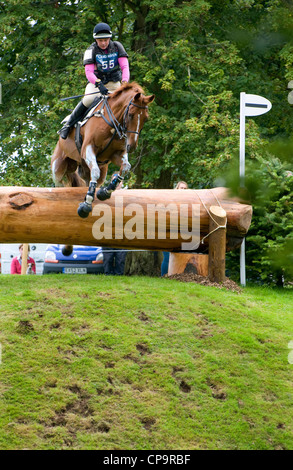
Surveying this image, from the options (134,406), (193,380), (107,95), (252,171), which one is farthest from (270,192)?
(107,95)

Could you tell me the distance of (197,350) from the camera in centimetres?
625

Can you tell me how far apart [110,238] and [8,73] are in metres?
7.51

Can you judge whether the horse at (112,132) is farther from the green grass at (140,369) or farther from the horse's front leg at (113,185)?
the green grass at (140,369)

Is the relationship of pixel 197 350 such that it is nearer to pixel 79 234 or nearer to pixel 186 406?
pixel 186 406

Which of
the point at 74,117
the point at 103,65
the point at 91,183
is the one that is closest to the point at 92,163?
the point at 91,183

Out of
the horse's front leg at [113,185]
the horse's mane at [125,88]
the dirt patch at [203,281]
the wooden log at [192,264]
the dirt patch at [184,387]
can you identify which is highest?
the horse's mane at [125,88]

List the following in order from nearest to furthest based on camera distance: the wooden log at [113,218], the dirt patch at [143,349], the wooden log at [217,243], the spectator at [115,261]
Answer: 1. the dirt patch at [143,349]
2. the wooden log at [113,218]
3. the wooden log at [217,243]
4. the spectator at [115,261]

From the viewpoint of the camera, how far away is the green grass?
493cm

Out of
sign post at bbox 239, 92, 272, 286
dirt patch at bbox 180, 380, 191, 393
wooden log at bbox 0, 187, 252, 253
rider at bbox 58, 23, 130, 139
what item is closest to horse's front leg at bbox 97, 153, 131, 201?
wooden log at bbox 0, 187, 252, 253

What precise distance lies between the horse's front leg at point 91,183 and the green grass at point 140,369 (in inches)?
43.1

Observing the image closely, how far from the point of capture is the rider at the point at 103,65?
7.58 metres

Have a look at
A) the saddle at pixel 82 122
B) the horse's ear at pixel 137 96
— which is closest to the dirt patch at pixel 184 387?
the horse's ear at pixel 137 96

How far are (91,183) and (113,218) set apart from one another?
1053 mm

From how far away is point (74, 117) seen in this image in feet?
27.2
